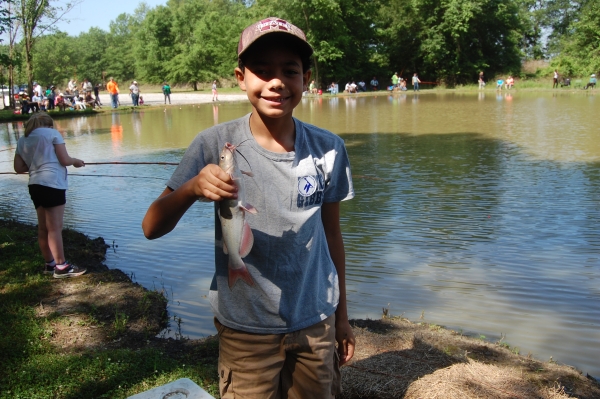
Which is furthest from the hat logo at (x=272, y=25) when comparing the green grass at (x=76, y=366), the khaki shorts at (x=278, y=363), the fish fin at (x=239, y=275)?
the green grass at (x=76, y=366)

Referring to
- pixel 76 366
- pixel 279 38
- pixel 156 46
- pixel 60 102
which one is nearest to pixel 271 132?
pixel 279 38

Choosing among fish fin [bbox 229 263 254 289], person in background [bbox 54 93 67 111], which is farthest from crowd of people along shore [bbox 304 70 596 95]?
fish fin [bbox 229 263 254 289]

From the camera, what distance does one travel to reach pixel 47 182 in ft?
20.1

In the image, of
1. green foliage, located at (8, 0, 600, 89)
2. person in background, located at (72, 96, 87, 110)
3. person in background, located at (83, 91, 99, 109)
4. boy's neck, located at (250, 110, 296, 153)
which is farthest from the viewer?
green foliage, located at (8, 0, 600, 89)

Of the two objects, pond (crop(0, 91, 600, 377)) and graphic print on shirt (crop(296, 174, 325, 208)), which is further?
pond (crop(0, 91, 600, 377))

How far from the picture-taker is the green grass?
150 inches

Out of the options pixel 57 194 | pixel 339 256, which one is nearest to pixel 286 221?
pixel 339 256

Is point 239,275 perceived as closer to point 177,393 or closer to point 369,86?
point 177,393

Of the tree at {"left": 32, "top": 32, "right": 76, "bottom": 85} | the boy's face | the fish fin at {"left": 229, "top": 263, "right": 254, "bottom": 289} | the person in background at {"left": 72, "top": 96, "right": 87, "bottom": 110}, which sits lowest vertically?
the fish fin at {"left": 229, "top": 263, "right": 254, "bottom": 289}

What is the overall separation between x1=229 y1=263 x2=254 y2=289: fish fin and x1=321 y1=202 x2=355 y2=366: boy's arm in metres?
0.56

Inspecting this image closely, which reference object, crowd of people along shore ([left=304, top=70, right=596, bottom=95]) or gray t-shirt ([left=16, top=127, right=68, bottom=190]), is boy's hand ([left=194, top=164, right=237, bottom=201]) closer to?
gray t-shirt ([left=16, top=127, right=68, bottom=190])

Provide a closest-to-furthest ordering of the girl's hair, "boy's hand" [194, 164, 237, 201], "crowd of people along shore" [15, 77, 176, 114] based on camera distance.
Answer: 1. "boy's hand" [194, 164, 237, 201]
2. the girl's hair
3. "crowd of people along shore" [15, 77, 176, 114]

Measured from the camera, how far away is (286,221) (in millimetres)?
2291

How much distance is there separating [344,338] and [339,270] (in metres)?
0.31
